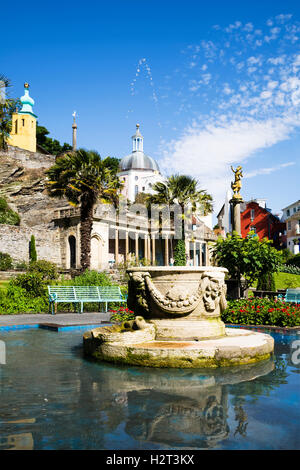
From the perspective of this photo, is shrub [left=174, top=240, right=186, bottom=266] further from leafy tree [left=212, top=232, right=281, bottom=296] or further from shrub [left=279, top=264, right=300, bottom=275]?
leafy tree [left=212, top=232, right=281, bottom=296]

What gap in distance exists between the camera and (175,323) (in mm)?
7285

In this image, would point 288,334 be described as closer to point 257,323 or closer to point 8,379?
point 257,323

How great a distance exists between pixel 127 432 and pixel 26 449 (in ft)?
2.75

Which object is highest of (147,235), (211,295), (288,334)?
(147,235)

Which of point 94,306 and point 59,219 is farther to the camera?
point 59,219

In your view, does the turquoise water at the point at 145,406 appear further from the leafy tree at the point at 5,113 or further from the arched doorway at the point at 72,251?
the arched doorway at the point at 72,251

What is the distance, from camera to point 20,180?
171 ft

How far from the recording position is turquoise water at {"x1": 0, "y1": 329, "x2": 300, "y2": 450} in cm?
334

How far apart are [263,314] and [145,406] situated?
307 inches

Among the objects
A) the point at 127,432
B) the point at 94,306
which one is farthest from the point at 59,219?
the point at 127,432

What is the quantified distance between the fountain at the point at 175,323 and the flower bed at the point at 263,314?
11.5 feet

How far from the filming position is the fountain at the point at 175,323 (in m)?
6.47

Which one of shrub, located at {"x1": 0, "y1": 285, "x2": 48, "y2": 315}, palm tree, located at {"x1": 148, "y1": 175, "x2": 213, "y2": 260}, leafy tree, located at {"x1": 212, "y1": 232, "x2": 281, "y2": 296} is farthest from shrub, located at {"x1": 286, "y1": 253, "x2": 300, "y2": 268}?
shrub, located at {"x1": 0, "y1": 285, "x2": 48, "y2": 315}
